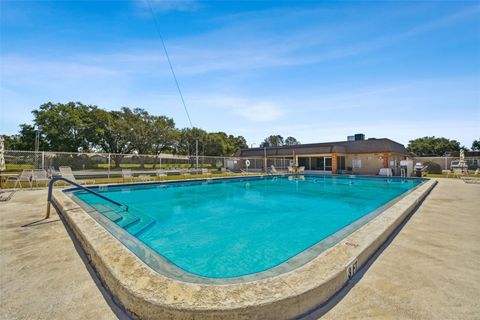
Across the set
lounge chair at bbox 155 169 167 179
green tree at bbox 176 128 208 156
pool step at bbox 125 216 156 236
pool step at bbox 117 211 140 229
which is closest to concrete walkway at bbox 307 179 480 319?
pool step at bbox 125 216 156 236

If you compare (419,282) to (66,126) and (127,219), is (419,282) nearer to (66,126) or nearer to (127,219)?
(127,219)

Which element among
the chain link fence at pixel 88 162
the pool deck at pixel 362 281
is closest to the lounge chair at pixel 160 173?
the chain link fence at pixel 88 162

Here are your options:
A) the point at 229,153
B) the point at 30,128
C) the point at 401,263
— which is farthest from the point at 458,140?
the point at 30,128

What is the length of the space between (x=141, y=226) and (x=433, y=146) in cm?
5862

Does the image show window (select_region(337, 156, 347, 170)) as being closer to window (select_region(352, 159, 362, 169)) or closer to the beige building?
the beige building

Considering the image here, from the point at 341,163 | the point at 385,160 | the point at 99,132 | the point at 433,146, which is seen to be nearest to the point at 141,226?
the point at 385,160

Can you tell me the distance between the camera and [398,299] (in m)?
2.10

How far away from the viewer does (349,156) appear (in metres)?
24.2

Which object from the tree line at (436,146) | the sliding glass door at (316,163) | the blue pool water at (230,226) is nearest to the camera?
the blue pool water at (230,226)

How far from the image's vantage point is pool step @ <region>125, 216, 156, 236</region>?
208 inches

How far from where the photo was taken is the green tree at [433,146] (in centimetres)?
4520

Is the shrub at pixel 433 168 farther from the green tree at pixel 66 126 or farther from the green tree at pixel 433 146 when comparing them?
the green tree at pixel 66 126

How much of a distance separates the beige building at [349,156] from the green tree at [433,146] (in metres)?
28.2

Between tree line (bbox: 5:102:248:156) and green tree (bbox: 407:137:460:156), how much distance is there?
159 feet
